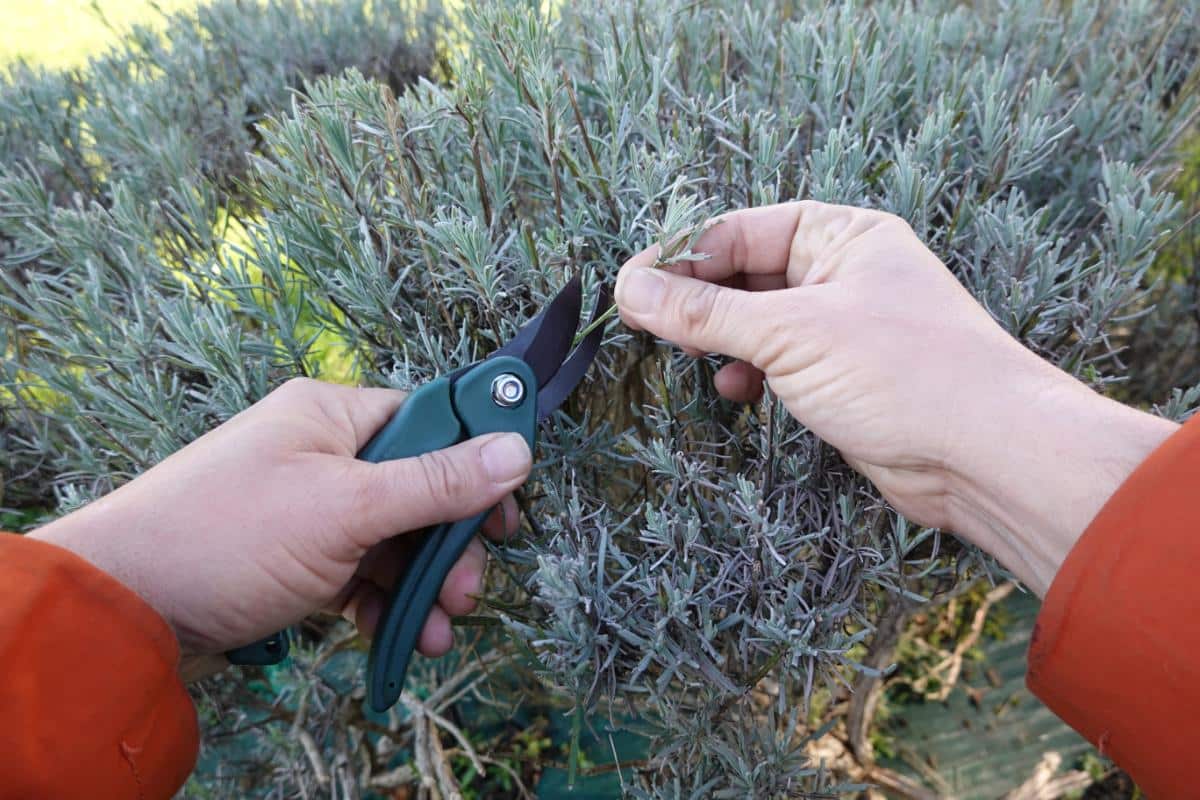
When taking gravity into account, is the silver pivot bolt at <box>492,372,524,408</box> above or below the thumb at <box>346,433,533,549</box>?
above

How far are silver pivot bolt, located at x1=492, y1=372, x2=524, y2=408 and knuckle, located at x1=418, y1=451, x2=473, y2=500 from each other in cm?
13

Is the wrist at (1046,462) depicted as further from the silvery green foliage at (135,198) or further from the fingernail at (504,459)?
the silvery green foliage at (135,198)

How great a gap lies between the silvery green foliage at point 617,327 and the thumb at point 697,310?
106 millimetres

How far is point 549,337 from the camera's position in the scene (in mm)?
1516

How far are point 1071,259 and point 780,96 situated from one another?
0.78m

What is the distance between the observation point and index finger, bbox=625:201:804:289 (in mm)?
1600

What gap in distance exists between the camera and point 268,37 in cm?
307

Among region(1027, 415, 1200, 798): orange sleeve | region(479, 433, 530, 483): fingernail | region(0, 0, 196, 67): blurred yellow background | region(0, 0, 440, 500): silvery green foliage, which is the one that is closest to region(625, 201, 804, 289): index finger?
region(479, 433, 530, 483): fingernail

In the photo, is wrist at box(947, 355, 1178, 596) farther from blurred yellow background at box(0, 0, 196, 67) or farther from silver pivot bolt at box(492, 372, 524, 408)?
blurred yellow background at box(0, 0, 196, 67)

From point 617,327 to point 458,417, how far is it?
1.33 feet

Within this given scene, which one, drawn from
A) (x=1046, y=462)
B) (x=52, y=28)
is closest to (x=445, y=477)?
(x=1046, y=462)

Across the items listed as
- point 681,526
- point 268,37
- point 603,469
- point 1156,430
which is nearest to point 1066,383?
point 1156,430

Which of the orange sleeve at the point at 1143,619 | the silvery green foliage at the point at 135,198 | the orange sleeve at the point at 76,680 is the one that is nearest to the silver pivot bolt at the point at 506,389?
the silvery green foliage at the point at 135,198

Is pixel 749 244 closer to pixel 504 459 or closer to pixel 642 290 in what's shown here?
pixel 642 290
